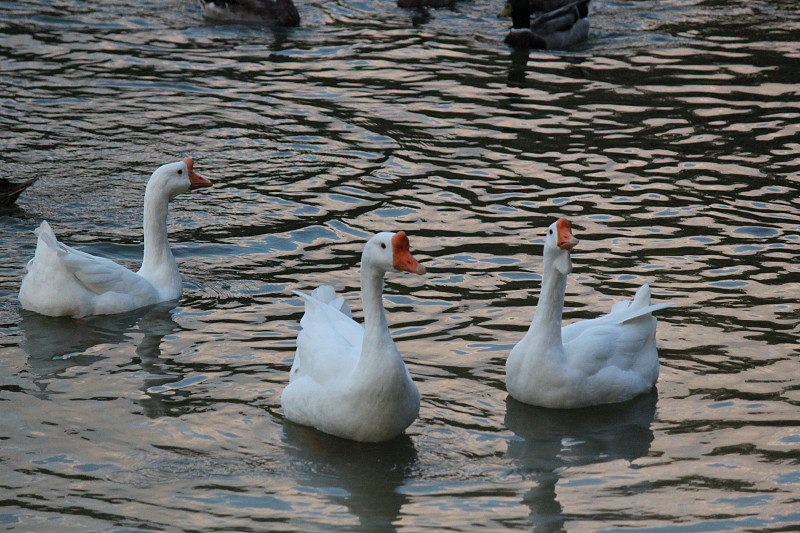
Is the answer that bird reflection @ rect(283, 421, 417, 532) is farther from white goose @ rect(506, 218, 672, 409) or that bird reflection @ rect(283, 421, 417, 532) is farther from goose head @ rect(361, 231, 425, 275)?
goose head @ rect(361, 231, 425, 275)

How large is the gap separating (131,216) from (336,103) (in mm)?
4402

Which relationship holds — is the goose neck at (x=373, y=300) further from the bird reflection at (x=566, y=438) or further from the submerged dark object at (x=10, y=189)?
the submerged dark object at (x=10, y=189)

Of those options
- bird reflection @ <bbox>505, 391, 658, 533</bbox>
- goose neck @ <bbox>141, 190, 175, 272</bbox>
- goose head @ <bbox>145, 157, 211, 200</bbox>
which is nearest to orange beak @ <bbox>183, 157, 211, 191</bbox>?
goose head @ <bbox>145, 157, 211, 200</bbox>

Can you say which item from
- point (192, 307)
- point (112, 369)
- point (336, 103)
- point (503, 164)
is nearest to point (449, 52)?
point (336, 103)

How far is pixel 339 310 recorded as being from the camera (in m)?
8.11

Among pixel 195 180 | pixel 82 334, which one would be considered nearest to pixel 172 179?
pixel 195 180

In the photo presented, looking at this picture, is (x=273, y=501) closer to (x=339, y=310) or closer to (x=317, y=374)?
(x=317, y=374)

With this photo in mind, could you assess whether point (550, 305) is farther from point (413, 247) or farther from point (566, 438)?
point (413, 247)

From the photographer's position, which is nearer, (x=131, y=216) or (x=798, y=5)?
(x=131, y=216)

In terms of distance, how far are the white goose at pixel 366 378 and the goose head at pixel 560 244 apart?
121 cm

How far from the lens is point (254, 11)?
18.8 m

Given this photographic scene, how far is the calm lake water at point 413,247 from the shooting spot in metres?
6.47

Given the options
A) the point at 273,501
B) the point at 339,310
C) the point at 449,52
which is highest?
the point at 449,52

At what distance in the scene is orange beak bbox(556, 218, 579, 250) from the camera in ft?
23.8
